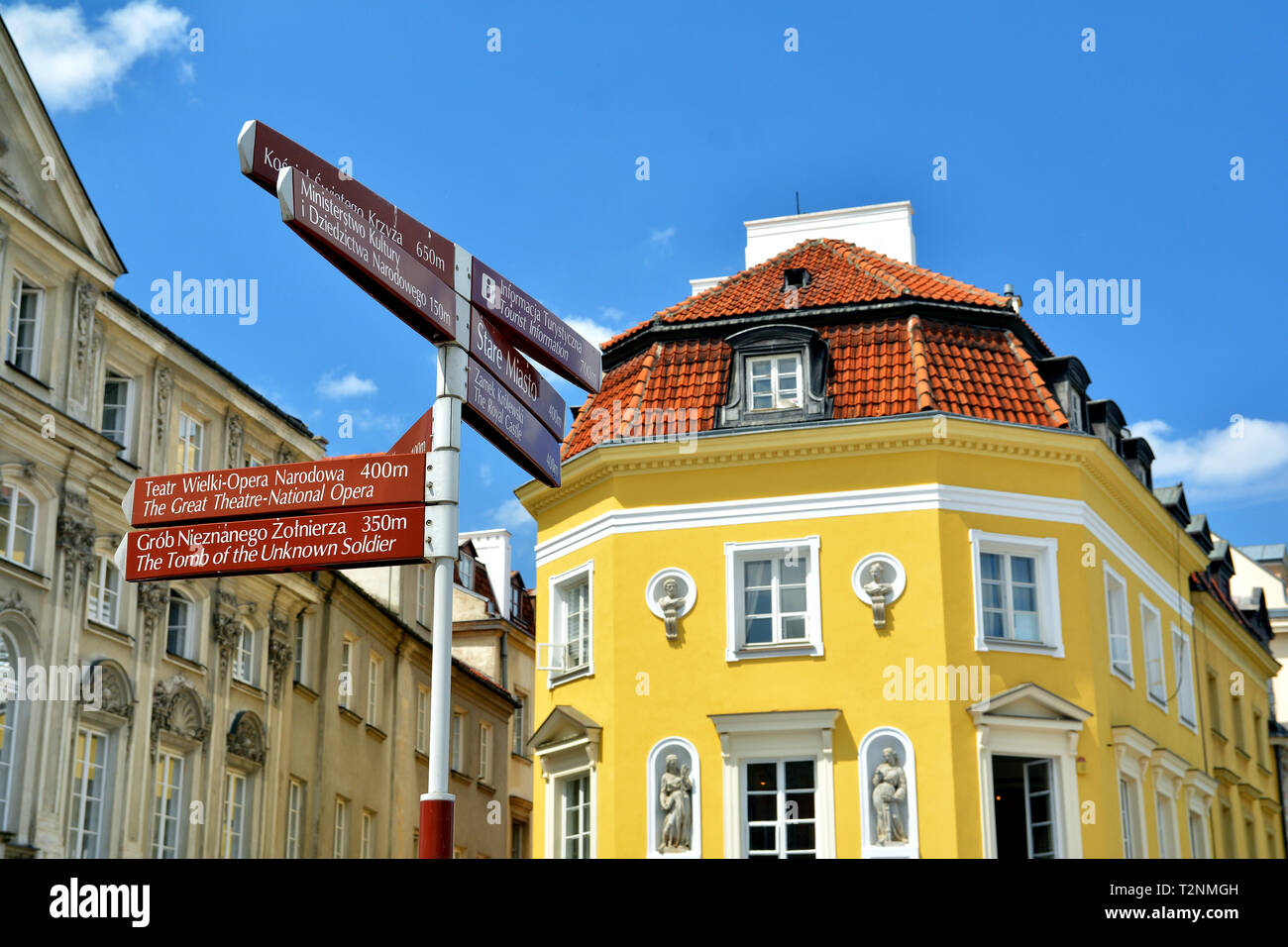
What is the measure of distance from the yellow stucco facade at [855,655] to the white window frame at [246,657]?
7.48 m

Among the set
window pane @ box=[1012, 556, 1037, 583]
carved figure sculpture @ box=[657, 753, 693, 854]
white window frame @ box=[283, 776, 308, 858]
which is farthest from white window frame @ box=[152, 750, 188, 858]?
window pane @ box=[1012, 556, 1037, 583]

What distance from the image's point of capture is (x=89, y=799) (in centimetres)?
2584

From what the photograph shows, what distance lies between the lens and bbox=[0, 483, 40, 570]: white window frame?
2409 cm

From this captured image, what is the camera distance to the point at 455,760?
4275 cm

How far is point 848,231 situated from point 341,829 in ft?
55.5

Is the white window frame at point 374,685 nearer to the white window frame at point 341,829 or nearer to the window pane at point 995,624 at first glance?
the white window frame at point 341,829

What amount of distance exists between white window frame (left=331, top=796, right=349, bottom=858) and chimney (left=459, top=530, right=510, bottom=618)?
15.3 meters

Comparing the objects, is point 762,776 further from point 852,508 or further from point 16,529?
point 16,529

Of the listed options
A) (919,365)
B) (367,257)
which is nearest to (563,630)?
(919,365)

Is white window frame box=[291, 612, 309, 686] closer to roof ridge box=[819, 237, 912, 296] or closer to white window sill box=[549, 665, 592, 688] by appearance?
white window sill box=[549, 665, 592, 688]

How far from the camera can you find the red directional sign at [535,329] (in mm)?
11461
